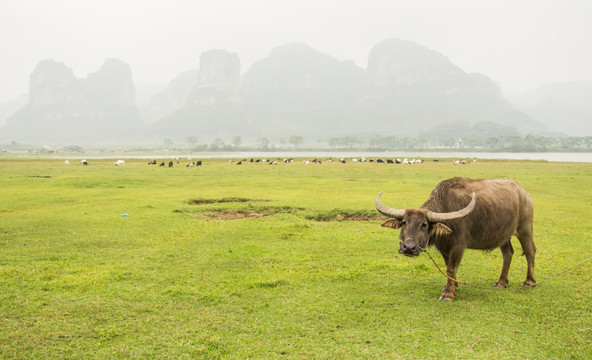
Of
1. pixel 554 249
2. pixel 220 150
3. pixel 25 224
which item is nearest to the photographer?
pixel 554 249

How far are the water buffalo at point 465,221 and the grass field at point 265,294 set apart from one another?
3.17ft

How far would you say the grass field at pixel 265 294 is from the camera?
5.93 meters

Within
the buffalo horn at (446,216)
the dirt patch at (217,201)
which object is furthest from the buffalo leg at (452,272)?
the dirt patch at (217,201)

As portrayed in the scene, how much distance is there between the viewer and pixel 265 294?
26.2ft

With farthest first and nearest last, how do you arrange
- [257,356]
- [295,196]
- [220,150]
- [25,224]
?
[220,150] < [295,196] < [25,224] < [257,356]

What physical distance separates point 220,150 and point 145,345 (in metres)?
184

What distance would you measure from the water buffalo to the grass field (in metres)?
0.97

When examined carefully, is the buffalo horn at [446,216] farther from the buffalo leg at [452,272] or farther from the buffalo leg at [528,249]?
the buffalo leg at [528,249]

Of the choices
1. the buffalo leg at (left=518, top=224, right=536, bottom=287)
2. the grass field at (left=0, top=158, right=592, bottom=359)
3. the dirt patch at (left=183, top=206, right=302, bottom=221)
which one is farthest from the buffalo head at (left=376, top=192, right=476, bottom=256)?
the dirt patch at (left=183, top=206, right=302, bottom=221)

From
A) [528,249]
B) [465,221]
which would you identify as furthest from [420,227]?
[528,249]

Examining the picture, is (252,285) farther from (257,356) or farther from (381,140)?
(381,140)

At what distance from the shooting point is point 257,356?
5.63 m

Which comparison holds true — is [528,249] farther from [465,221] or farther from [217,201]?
[217,201]

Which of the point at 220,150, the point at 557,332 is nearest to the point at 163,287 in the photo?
the point at 557,332
